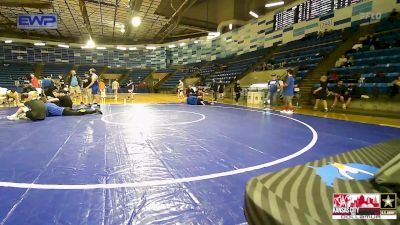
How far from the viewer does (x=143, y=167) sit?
123 inches

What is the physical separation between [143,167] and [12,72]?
38.0m

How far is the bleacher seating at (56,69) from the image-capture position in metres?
34.6

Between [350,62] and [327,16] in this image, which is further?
[327,16]

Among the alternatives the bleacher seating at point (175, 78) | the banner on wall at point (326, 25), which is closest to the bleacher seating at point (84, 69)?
the bleacher seating at point (175, 78)

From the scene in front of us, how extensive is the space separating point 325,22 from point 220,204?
18615 mm

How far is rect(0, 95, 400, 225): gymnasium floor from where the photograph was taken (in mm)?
2029

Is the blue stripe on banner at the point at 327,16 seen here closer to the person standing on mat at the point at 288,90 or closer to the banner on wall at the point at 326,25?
the banner on wall at the point at 326,25

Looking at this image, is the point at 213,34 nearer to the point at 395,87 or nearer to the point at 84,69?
the point at 84,69

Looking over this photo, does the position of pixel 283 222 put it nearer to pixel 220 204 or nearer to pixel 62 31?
pixel 220 204

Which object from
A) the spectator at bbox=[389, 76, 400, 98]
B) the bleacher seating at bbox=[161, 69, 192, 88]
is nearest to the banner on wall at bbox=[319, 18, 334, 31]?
the spectator at bbox=[389, 76, 400, 98]

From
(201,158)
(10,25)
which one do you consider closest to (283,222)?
(201,158)

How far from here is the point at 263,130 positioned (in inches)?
225

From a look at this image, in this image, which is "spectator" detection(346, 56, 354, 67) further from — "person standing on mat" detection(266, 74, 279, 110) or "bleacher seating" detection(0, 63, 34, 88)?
"bleacher seating" detection(0, 63, 34, 88)

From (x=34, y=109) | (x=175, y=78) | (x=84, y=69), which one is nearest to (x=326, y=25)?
(x=34, y=109)
